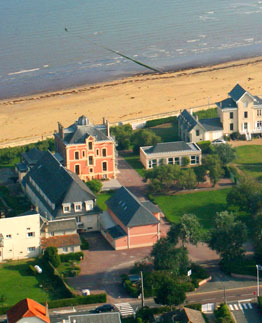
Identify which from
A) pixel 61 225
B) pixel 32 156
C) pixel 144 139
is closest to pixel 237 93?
pixel 144 139

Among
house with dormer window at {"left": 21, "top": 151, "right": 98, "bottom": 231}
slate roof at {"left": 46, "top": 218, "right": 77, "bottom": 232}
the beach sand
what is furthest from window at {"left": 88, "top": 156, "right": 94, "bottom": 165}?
slate roof at {"left": 46, "top": 218, "right": 77, "bottom": 232}

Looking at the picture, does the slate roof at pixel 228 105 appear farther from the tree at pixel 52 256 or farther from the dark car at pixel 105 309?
the dark car at pixel 105 309

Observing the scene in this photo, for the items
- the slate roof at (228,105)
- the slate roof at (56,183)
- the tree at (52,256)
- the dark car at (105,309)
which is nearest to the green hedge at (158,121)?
the slate roof at (228,105)

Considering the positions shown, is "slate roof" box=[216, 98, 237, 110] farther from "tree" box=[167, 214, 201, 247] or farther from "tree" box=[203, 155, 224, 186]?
"tree" box=[167, 214, 201, 247]

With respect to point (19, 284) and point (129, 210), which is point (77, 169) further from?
point (19, 284)

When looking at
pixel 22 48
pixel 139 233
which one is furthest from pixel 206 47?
pixel 139 233

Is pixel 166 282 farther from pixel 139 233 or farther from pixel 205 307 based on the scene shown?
pixel 139 233

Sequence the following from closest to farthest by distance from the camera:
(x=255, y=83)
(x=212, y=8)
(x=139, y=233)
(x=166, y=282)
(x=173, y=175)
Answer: (x=166, y=282), (x=139, y=233), (x=173, y=175), (x=255, y=83), (x=212, y=8)
